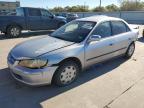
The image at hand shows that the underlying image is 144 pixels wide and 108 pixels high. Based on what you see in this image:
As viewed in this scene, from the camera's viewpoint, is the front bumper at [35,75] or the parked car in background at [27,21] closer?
the front bumper at [35,75]

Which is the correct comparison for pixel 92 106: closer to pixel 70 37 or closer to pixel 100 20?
pixel 70 37

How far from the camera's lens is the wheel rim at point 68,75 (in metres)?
4.30

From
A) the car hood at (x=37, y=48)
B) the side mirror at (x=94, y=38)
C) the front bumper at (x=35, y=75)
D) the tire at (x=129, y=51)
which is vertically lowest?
the tire at (x=129, y=51)

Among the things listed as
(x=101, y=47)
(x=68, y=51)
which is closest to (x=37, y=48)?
(x=68, y=51)

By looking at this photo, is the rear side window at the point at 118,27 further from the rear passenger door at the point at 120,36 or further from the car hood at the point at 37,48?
the car hood at the point at 37,48

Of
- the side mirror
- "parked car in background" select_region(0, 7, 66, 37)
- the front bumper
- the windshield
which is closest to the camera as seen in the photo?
the front bumper

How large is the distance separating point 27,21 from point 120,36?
735 centimetres

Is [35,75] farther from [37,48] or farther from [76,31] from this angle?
[76,31]

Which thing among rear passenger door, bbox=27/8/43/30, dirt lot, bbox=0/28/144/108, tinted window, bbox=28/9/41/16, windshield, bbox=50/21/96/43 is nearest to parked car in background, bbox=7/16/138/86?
windshield, bbox=50/21/96/43

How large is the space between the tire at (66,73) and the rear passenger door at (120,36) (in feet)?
5.92

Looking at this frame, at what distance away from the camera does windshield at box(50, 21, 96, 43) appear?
4.89 metres

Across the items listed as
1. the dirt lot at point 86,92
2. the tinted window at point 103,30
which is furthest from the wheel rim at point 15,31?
the tinted window at point 103,30

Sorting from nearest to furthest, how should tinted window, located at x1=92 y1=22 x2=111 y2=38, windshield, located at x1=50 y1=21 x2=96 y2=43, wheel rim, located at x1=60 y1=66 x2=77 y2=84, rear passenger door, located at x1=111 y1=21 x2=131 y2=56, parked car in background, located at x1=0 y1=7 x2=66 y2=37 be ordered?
wheel rim, located at x1=60 y1=66 x2=77 y2=84 → windshield, located at x1=50 y1=21 x2=96 y2=43 → tinted window, located at x1=92 y1=22 x2=111 y2=38 → rear passenger door, located at x1=111 y1=21 x2=131 y2=56 → parked car in background, located at x1=0 y1=7 x2=66 y2=37

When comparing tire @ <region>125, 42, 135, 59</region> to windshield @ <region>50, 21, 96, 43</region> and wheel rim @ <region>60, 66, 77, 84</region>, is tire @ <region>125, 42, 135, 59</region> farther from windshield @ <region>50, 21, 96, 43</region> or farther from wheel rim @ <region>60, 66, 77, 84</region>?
wheel rim @ <region>60, 66, 77, 84</region>
